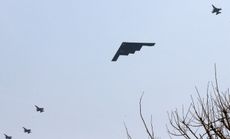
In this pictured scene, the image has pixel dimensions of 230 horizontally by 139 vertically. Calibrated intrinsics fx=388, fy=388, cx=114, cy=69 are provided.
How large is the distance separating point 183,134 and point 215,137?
769mm

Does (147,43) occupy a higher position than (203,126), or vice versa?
(147,43)

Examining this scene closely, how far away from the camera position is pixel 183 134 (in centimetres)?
865

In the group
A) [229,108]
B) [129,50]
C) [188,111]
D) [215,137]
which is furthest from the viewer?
[129,50]

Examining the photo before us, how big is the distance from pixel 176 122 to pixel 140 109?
3.92ft

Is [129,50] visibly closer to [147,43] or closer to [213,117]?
[147,43]

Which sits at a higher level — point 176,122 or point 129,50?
point 129,50

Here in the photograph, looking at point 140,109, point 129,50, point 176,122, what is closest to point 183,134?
point 176,122

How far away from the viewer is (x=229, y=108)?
349 inches

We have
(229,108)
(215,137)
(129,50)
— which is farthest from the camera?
(129,50)

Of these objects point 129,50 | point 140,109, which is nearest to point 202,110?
point 140,109

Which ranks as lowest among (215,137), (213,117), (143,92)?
(215,137)

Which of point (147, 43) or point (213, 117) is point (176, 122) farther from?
point (147, 43)

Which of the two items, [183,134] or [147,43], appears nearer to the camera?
[183,134]

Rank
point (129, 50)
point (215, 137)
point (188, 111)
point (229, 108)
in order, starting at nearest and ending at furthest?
point (215, 137)
point (229, 108)
point (188, 111)
point (129, 50)
